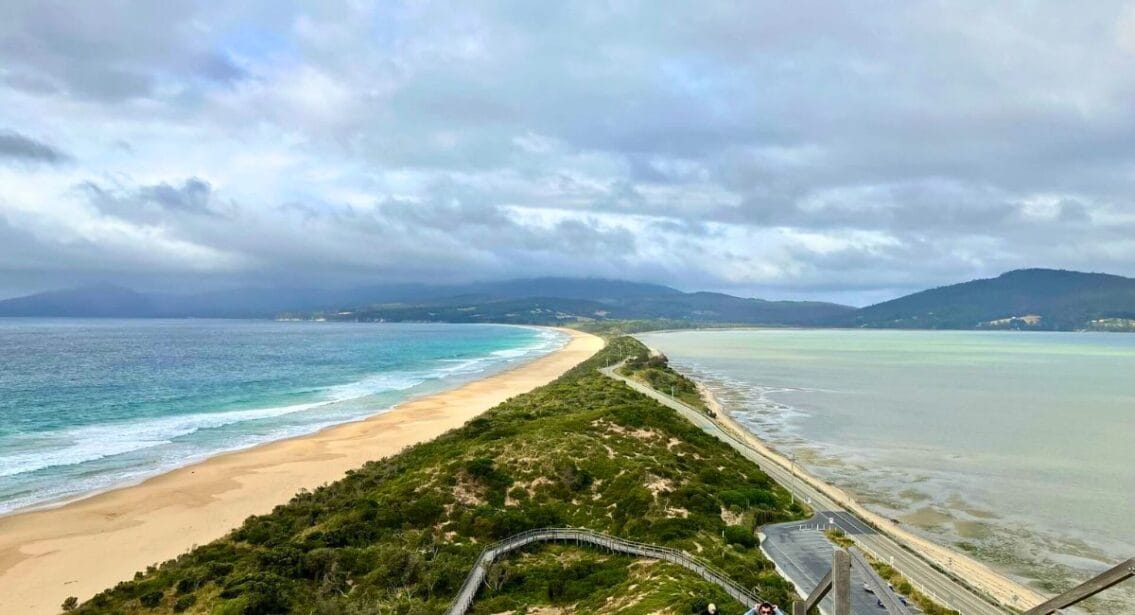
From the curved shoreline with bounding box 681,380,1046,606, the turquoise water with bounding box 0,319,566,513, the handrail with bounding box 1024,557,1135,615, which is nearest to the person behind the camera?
the handrail with bounding box 1024,557,1135,615

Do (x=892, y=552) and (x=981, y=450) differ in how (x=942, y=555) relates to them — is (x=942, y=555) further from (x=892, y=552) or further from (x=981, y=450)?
(x=981, y=450)

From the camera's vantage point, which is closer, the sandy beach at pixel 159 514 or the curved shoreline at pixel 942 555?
the curved shoreline at pixel 942 555

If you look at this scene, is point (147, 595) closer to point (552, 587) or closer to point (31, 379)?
point (552, 587)

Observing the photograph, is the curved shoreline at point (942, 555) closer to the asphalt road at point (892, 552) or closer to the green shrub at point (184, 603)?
the asphalt road at point (892, 552)

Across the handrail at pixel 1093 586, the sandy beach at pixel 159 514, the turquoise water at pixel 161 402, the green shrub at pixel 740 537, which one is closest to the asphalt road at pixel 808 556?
the green shrub at pixel 740 537

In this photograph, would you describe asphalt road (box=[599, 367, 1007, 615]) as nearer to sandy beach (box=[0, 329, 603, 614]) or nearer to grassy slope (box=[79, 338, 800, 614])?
grassy slope (box=[79, 338, 800, 614])

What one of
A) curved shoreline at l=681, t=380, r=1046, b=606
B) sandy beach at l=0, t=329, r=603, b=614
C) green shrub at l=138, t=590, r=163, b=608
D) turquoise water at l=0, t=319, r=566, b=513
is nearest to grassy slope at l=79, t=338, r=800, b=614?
green shrub at l=138, t=590, r=163, b=608
